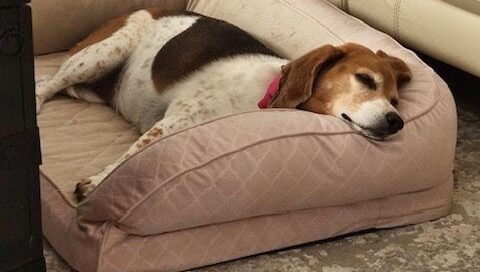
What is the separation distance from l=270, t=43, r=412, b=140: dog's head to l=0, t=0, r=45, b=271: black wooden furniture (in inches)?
35.2

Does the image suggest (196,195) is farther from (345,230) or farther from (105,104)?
(105,104)

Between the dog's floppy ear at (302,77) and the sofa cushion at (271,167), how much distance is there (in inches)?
5.1

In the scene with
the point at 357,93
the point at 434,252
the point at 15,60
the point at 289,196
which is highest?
the point at 15,60

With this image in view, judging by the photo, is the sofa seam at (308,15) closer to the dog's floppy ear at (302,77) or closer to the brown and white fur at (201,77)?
the brown and white fur at (201,77)

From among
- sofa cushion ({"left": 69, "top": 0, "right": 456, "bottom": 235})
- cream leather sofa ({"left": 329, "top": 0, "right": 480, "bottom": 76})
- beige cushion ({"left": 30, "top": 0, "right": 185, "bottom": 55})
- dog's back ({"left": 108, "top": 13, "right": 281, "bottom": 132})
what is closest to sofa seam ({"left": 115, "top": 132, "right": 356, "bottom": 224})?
sofa cushion ({"left": 69, "top": 0, "right": 456, "bottom": 235})

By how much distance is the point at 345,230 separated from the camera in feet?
8.60

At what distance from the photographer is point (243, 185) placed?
2.33 m

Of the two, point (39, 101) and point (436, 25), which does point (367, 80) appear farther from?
point (39, 101)

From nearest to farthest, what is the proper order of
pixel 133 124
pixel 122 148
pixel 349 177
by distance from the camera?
pixel 349 177, pixel 122 148, pixel 133 124

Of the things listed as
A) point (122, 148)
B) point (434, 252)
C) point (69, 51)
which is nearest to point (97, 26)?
point (69, 51)

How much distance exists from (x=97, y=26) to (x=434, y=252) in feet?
5.44

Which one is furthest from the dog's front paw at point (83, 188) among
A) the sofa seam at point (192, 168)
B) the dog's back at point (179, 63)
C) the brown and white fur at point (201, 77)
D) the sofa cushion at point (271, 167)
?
the dog's back at point (179, 63)

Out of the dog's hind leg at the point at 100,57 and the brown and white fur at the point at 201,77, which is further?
the dog's hind leg at the point at 100,57

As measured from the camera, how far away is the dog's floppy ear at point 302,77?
104 inches
